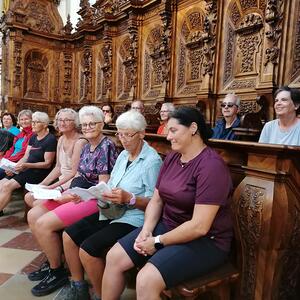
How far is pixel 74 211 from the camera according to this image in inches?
77.7

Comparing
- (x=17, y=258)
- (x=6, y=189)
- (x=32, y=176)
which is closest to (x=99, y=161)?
(x=17, y=258)

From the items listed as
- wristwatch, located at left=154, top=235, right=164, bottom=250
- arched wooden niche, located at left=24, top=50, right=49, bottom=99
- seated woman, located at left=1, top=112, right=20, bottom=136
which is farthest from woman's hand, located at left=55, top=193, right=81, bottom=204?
arched wooden niche, located at left=24, top=50, right=49, bottom=99

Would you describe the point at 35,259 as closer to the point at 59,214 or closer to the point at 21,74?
the point at 59,214

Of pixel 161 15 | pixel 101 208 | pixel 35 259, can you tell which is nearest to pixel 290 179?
pixel 101 208

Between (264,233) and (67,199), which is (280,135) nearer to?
(264,233)

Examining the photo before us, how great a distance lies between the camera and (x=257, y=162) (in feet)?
4.48

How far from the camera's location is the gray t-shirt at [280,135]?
2.39 meters

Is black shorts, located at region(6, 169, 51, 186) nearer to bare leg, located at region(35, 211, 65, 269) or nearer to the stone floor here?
the stone floor

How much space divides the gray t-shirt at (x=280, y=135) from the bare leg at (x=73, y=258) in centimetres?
170

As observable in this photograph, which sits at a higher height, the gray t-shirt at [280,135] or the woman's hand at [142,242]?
the gray t-shirt at [280,135]

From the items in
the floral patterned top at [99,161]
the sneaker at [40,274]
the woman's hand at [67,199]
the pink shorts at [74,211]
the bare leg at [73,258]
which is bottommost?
the sneaker at [40,274]

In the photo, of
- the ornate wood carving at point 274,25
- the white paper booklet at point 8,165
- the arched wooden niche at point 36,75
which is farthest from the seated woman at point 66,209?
the arched wooden niche at point 36,75

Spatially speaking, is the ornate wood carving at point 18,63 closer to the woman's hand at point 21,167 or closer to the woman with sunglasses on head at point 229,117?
the woman's hand at point 21,167

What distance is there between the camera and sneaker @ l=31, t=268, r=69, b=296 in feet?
6.13
